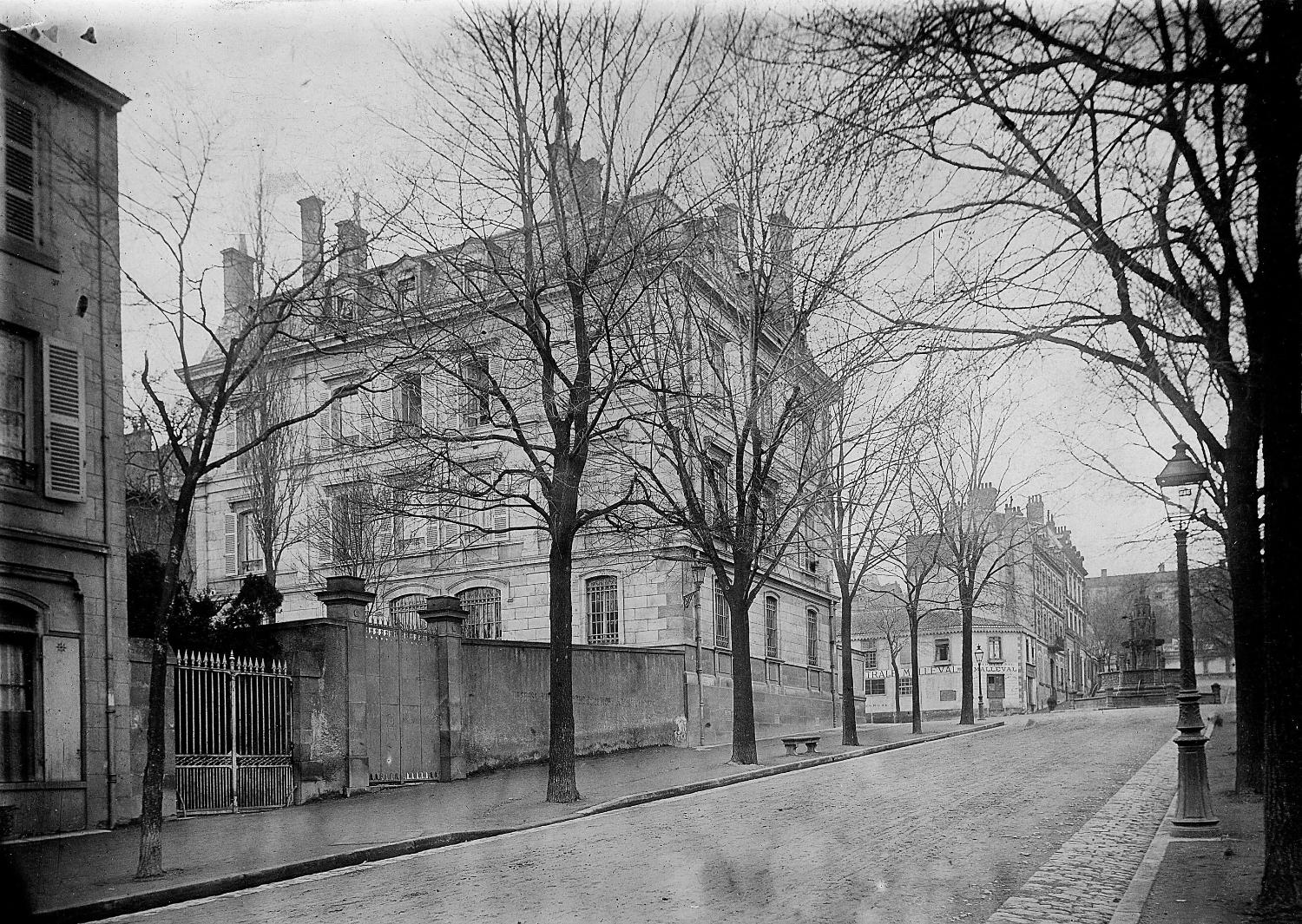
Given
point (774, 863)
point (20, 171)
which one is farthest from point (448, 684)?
point (774, 863)

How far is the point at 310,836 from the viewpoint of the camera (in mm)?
13102

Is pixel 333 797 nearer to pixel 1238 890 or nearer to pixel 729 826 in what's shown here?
pixel 729 826

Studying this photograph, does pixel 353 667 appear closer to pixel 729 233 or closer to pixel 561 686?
pixel 561 686

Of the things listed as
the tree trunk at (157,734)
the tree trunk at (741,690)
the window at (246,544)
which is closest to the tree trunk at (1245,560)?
the tree trunk at (741,690)

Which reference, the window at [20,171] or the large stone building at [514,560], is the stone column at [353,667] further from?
the window at [20,171]

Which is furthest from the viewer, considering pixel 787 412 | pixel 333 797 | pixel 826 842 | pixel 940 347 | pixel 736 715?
pixel 736 715

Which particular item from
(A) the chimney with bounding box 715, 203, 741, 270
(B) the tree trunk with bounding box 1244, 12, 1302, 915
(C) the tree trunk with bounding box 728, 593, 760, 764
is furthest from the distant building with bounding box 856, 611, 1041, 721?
(B) the tree trunk with bounding box 1244, 12, 1302, 915

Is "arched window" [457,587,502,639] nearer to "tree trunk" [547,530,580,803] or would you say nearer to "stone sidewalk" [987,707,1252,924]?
"tree trunk" [547,530,580,803]

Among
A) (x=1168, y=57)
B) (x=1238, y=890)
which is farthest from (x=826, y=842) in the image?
(x=1168, y=57)

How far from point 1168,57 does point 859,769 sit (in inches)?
592

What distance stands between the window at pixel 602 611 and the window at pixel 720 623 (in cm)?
286

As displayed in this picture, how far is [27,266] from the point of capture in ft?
46.9

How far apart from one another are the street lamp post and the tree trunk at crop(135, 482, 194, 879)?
9.79 meters

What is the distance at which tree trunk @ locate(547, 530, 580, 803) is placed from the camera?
15953 millimetres
